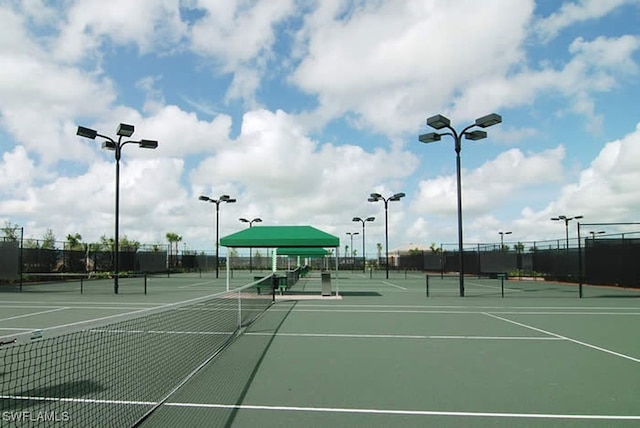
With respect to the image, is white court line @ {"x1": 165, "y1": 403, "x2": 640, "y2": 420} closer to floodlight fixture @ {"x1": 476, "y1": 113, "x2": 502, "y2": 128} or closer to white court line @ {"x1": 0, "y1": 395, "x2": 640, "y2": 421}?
white court line @ {"x1": 0, "y1": 395, "x2": 640, "y2": 421}

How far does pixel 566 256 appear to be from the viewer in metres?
35.7

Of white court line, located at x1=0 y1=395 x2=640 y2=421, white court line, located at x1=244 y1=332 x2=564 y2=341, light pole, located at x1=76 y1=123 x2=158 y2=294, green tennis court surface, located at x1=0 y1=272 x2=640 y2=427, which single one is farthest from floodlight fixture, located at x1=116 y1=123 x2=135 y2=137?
white court line, located at x1=0 y1=395 x2=640 y2=421

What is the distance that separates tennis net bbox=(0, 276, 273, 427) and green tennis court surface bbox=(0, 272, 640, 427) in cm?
7

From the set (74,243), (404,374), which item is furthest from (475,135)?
(74,243)

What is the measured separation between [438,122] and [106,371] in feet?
56.0

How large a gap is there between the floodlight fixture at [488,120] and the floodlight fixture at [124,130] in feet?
48.9

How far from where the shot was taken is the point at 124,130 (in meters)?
22.3

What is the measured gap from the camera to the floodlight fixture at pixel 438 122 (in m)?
21.0

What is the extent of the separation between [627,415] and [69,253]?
40.7 metres

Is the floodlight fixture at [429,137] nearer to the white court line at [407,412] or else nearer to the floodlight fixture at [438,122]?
the floodlight fixture at [438,122]

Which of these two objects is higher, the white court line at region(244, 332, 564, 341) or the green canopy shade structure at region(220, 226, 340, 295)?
the green canopy shade structure at region(220, 226, 340, 295)

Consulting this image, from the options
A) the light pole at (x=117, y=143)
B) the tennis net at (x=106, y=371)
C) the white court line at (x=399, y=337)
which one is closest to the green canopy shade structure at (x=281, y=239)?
the light pole at (x=117, y=143)

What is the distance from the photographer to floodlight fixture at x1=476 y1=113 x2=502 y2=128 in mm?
20141

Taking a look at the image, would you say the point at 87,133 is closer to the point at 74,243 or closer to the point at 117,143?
the point at 117,143
